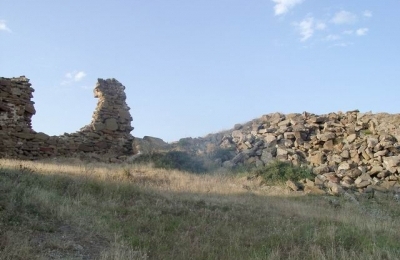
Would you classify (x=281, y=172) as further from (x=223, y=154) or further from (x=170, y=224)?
(x=170, y=224)

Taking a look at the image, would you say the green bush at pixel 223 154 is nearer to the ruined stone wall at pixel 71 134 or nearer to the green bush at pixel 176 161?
the green bush at pixel 176 161

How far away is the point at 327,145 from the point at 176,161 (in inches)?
219

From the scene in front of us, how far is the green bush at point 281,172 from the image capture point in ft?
42.1

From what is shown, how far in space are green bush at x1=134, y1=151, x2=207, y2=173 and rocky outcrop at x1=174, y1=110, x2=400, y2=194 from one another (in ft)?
3.37

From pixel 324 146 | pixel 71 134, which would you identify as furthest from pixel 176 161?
pixel 324 146

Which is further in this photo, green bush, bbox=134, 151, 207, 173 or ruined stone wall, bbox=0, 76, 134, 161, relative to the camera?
ruined stone wall, bbox=0, 76, 134, 161

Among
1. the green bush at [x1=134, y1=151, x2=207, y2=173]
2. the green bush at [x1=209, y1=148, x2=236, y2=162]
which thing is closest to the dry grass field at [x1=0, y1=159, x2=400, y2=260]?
the green bush at [x1=134, y1=151, x2=207, y2=173]

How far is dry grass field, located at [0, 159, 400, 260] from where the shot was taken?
5.40 meters

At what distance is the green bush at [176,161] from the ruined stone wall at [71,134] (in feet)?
5.28

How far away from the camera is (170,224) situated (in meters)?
6.86

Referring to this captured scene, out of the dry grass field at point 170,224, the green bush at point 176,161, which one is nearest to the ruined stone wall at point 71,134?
the green bush at point 176,161

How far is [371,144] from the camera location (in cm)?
1356

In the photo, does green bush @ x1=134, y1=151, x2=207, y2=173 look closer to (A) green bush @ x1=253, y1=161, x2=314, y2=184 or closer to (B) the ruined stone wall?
(B) the ruined stone wall

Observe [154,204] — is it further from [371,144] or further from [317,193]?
[371,144]
